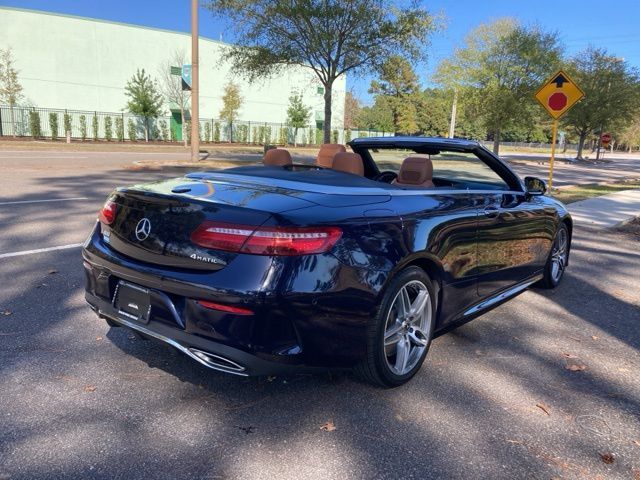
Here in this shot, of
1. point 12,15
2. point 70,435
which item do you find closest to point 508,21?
point 12,15

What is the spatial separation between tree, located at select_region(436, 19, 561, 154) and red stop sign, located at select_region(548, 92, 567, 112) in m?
22.5

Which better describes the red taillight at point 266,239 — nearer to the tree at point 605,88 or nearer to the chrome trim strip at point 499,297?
the chrome trim strip at point 499,297

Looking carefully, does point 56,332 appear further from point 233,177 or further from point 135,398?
point 233,177

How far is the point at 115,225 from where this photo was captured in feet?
9.99

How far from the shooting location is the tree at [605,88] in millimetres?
41688

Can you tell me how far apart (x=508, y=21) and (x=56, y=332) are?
3673 centimetres

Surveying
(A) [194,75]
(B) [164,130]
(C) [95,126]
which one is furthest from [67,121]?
(A) [194,75]

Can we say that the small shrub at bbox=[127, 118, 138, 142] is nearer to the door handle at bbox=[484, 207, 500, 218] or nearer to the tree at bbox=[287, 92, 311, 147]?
the tree at bbox=[287, 92, 311, 147]

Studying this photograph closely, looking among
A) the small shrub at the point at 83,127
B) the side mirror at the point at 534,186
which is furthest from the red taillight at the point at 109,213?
the small shrub at the point at 83,127

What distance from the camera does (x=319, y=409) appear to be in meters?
2.86

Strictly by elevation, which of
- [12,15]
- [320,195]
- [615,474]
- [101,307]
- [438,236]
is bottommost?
[615,474]

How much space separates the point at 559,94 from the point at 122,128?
35844 mm

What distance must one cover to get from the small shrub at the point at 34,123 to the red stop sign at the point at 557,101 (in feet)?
114

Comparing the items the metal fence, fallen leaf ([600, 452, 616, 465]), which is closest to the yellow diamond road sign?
fallen leaf ([600, 452, 616, 465])
